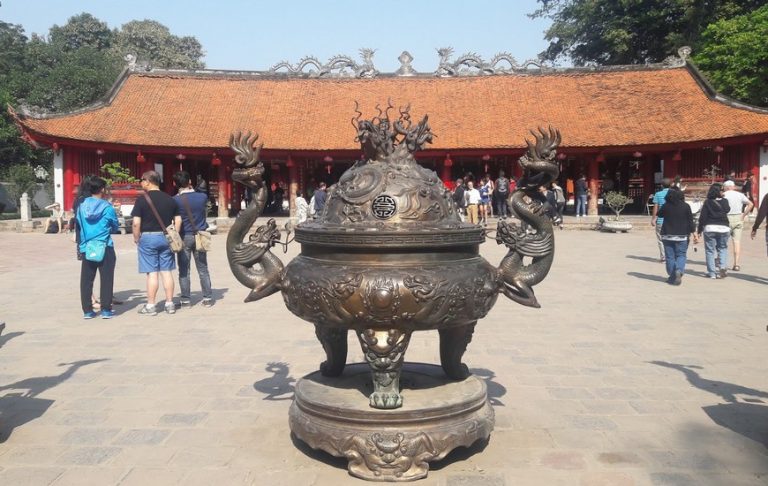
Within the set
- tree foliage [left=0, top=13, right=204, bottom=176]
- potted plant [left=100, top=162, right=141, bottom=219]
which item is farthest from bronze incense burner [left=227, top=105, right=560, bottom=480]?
tree foliage [left=0, top=13, right=204, bottom=176]

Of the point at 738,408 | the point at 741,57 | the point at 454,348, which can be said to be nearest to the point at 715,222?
the point at 738,408

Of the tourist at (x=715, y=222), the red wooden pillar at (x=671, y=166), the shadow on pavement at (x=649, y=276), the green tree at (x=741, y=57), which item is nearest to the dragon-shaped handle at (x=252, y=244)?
the shadow on pavement at (x=649, y=276)

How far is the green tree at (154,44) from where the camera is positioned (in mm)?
52062

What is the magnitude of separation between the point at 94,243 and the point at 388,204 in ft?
15.9

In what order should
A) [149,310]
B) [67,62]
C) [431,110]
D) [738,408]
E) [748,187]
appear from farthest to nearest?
[67,62]
[431,110]
[748,187]
[149,310]
[738,408]

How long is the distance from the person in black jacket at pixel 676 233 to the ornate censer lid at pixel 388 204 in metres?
6.80

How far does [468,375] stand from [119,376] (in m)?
2.63

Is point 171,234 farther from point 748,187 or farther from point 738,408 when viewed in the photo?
point 748,187

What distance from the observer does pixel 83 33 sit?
174ft

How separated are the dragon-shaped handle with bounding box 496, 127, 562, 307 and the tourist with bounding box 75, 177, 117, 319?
4.98 metres

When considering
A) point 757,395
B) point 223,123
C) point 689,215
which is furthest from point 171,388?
point 223,123

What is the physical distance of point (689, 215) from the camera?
30.4 feet

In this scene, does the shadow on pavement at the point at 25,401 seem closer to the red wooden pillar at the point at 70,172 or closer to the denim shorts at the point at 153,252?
the denim shorts at the point at 153,252

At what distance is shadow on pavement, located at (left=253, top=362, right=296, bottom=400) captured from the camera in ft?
14.2
